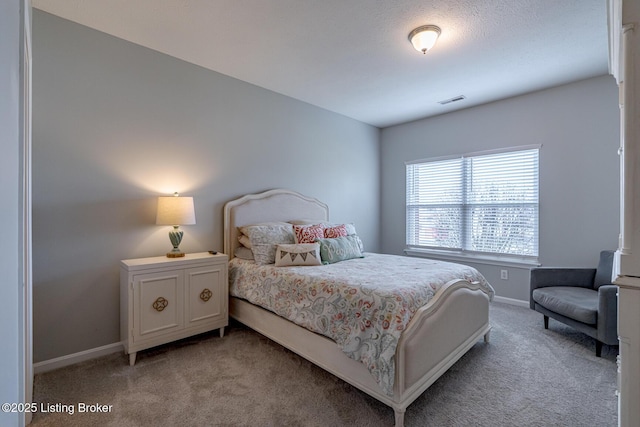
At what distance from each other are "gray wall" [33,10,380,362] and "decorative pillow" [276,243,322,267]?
0.84 metres

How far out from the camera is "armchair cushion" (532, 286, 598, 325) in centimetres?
228

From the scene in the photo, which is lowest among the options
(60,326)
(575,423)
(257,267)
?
(575,423)

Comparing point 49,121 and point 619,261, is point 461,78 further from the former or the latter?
point 49,121

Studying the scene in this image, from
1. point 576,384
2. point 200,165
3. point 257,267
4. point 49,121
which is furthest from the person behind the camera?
point 200,165

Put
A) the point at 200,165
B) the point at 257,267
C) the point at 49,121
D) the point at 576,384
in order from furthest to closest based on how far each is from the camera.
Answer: the point at 200,165 → the point at 257,267 → the point at 49,121 → the point at 576,384

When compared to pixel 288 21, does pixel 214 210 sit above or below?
below

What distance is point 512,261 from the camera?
11.9 feet

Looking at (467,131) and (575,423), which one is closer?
(575,423)

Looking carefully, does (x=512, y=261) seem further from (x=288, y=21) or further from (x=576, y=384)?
(x=288, y=21)

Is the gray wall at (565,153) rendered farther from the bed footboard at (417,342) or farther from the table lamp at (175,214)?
the table lamp at (175,214)

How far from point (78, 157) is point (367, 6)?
8.19 ft

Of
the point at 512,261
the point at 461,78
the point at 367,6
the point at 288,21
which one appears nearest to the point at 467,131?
the point at 461,78

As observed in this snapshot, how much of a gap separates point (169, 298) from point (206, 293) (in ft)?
1.00

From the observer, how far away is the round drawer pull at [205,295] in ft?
8.26
